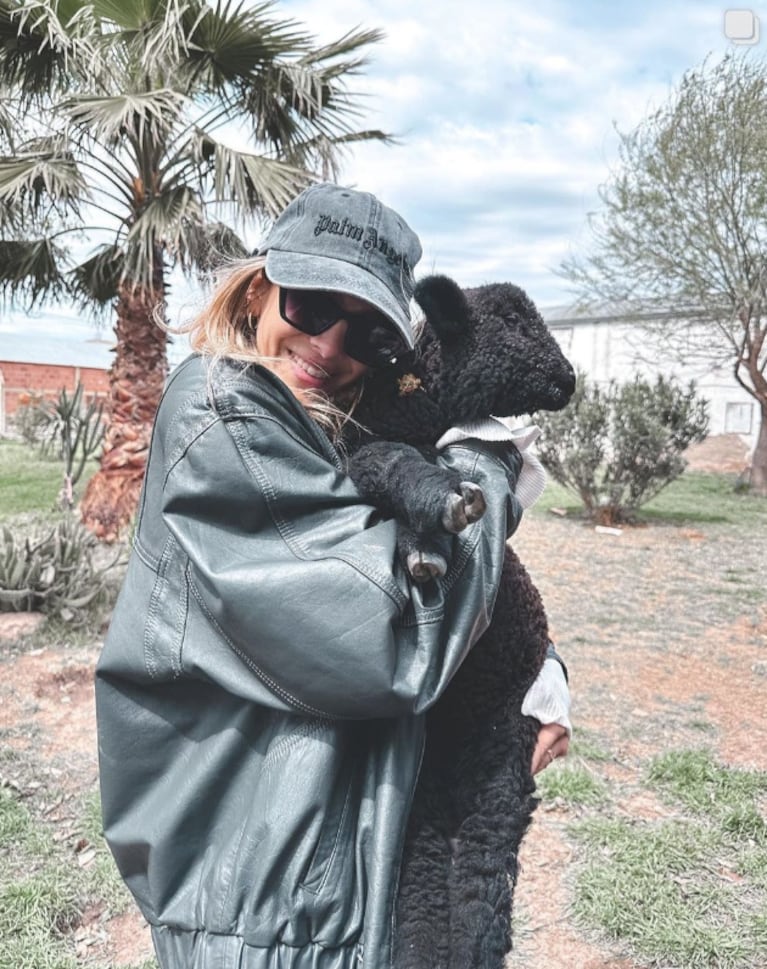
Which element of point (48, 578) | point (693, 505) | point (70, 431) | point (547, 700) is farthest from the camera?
point (693, 505)

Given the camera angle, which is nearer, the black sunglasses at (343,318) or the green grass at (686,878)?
the black sunglasses at (343,318)

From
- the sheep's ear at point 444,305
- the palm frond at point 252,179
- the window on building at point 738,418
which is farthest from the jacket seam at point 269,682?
the window on building at point 738,418

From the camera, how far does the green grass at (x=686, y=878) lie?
2930mm

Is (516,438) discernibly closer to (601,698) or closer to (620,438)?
(601,698)

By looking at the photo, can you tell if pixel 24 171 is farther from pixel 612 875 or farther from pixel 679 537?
pixel 679 537

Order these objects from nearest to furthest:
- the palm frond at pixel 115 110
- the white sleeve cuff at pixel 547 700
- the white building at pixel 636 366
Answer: the white sleeve cuff at pixel 547 700, the palm frond at pixel 115 110, the white building at pixel 636 366

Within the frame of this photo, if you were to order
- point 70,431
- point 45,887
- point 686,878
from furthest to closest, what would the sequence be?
point 70,431
point 686,878
point 45,887

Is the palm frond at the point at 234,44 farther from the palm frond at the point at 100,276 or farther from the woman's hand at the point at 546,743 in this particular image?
the woman's hand at the point at 546,743

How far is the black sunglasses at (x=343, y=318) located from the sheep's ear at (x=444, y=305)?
9 cm

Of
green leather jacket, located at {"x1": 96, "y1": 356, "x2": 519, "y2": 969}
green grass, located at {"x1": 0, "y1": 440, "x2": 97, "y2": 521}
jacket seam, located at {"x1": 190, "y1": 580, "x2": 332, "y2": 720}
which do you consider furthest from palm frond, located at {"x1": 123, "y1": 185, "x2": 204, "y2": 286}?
jacket seam, located at {"x1": 190, "y1": 580, "x2": 332, "y2": 720}

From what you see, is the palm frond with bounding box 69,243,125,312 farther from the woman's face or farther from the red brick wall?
the red brick wall

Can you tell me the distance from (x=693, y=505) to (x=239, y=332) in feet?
46.7

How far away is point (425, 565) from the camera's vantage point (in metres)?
1.04

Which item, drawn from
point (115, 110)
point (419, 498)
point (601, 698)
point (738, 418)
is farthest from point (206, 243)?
point (738, 418)
